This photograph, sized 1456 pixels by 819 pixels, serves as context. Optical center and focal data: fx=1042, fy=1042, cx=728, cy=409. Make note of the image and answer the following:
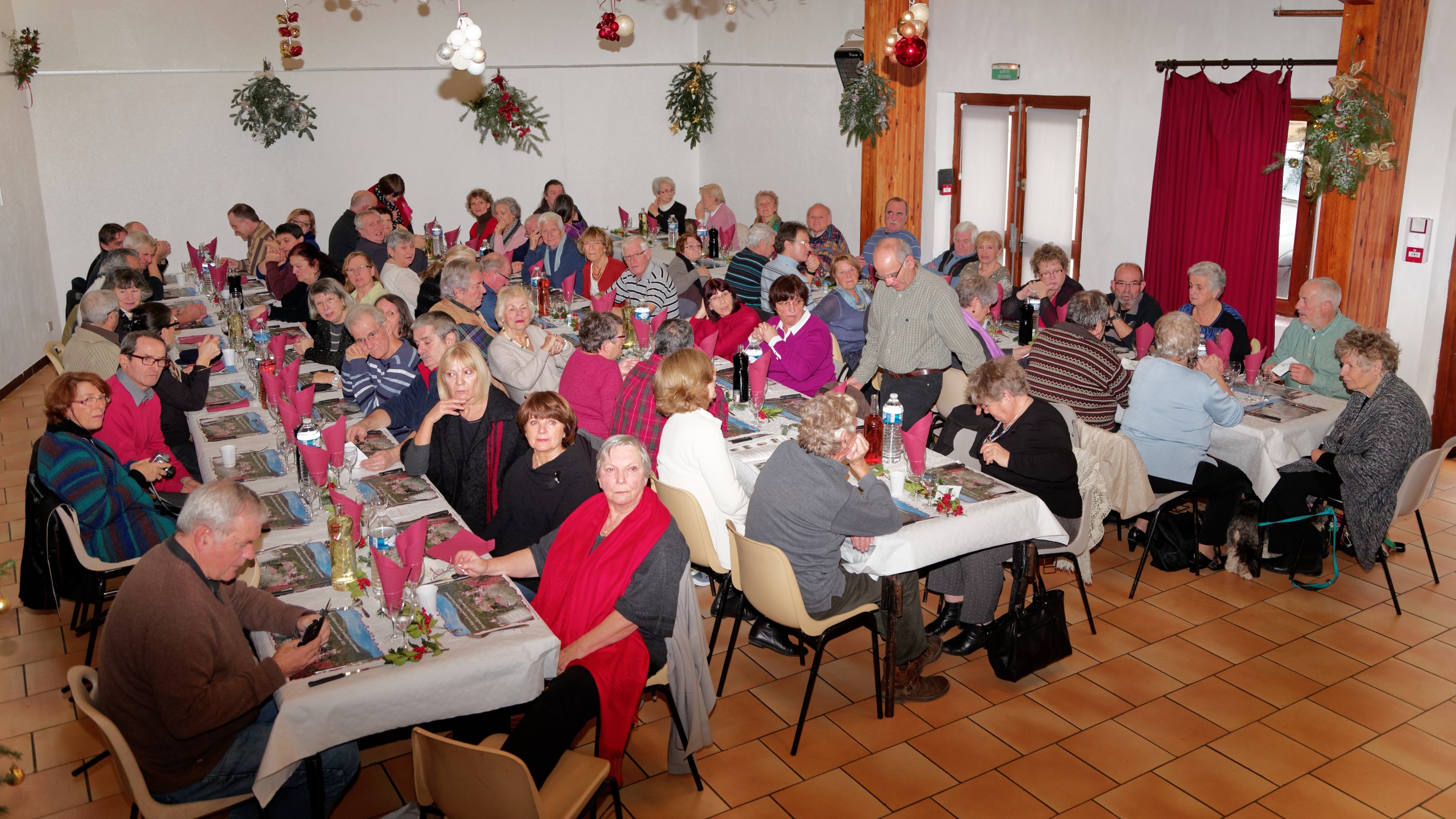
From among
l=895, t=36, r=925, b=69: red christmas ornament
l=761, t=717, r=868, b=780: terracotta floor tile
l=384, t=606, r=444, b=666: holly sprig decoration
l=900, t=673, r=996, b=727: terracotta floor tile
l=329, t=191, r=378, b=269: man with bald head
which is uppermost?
l=895, t=36, r=925, b=69: red christmas ornament

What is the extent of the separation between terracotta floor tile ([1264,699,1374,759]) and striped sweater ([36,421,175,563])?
15.3 feet

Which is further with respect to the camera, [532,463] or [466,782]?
[532,463]

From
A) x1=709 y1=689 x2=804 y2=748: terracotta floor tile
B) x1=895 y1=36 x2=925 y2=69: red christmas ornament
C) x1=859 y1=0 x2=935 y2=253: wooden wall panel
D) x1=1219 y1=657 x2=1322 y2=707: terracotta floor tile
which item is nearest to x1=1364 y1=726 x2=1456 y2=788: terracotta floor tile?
x1=1219 y1=657 x2=1322 y2=707: terracotta floor tile

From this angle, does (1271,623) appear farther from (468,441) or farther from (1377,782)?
(468,441)

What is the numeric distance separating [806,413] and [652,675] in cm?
105

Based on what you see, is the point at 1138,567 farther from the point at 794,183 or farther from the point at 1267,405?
the point at 794,183

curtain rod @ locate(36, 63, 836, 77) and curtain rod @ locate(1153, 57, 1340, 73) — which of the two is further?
curtain rod @ locate(36, 63, 836, 77)

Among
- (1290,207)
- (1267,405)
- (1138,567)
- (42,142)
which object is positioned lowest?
(1138,567)

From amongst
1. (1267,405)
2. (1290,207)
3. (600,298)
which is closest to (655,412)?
(600,298)

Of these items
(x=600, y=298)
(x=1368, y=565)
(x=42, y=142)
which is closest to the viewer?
(x=1368, y=565)

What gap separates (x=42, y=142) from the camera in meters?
10.6

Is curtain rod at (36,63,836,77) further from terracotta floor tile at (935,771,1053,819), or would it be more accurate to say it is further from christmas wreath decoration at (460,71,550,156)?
terracotta floor tile at (935,771,1053,819)

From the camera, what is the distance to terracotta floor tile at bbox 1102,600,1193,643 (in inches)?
192

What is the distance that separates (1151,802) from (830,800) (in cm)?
114
